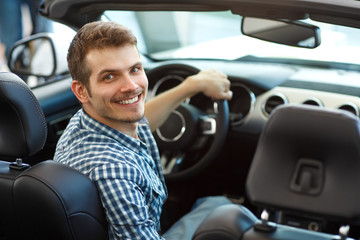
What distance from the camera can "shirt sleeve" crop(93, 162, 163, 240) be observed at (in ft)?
5.28

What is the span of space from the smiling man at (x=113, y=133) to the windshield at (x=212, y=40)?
0.68 metres

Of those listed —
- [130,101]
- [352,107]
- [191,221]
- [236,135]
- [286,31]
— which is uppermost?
[286,31]

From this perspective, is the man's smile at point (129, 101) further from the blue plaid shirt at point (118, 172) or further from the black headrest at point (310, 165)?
the black headrest at point (310, 165)

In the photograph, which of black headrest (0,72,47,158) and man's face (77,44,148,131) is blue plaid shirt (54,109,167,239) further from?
black headrest (0,72,47,158)

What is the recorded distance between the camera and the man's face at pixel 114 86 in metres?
1.76

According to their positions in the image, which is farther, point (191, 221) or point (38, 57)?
point (38, 57)

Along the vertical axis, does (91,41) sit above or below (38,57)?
above

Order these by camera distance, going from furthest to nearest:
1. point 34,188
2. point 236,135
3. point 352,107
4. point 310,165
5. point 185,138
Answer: point 236,135 < point 185,138 < point 352,107 < point 34,188 < point 310,165

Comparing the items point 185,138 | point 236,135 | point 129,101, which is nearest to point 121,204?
point 129,101

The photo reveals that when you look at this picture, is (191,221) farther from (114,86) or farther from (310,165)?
(310,165)

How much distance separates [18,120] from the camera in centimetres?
161

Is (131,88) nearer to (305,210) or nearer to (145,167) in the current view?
(145,167)

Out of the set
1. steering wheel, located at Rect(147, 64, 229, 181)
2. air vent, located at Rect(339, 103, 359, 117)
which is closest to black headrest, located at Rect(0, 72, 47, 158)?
steering wheel, located at Rect(147, 64, 229, 181)

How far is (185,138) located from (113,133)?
1029 millimetres
